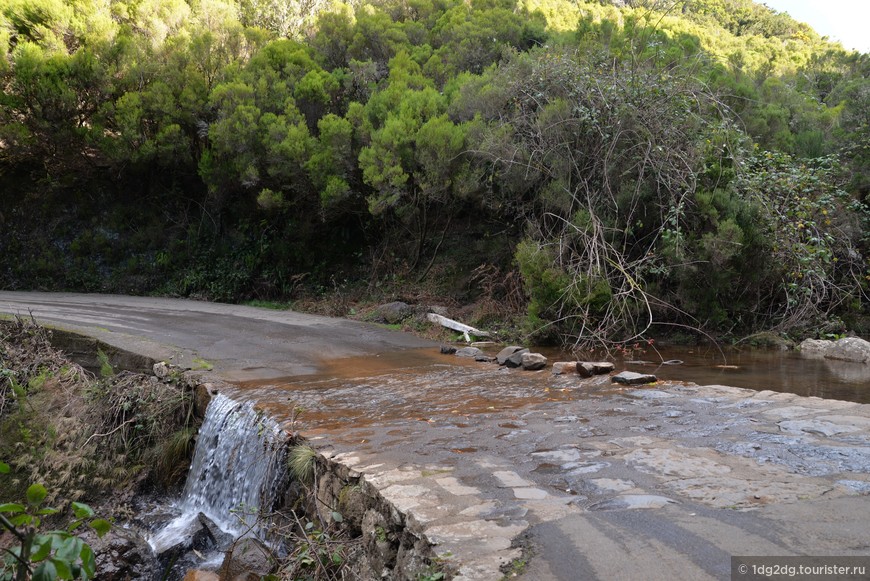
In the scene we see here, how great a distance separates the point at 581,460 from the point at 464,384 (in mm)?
2928

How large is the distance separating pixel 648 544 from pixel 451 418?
290 centimetres

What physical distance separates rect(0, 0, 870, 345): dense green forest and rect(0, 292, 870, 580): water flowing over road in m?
3.18

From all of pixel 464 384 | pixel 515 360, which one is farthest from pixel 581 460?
pixel 515 360

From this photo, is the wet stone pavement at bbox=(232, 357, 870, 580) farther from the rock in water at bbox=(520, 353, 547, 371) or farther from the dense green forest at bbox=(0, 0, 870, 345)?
the dense green forest at bbox=(0, 0, 870, 345)

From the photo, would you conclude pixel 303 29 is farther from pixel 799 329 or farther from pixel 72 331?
pixel 799 329

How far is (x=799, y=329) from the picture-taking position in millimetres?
9867

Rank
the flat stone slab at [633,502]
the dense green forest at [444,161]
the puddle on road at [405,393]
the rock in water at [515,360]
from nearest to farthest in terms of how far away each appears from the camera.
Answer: the flat stone slab at [633,502] → the puddle on road at [405,393] → the rock in water at [515,360] → the dense green forest at [444,161]

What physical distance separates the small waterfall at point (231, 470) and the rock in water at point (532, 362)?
3.37 m

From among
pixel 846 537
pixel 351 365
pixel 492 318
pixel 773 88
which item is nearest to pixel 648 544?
pixel 846 537

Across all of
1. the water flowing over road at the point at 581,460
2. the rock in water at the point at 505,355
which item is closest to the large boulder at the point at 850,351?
the water flowing over road at the point at 581,460

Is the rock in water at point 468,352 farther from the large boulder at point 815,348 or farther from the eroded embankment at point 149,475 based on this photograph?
the large boulder at point 815,348

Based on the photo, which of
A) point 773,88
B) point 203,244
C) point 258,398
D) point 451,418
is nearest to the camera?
point 451,418

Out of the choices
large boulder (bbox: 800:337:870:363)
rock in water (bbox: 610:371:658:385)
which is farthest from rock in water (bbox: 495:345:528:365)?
large boulder (bbox: 800:337:870:363)

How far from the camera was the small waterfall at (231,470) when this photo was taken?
5.47 m
